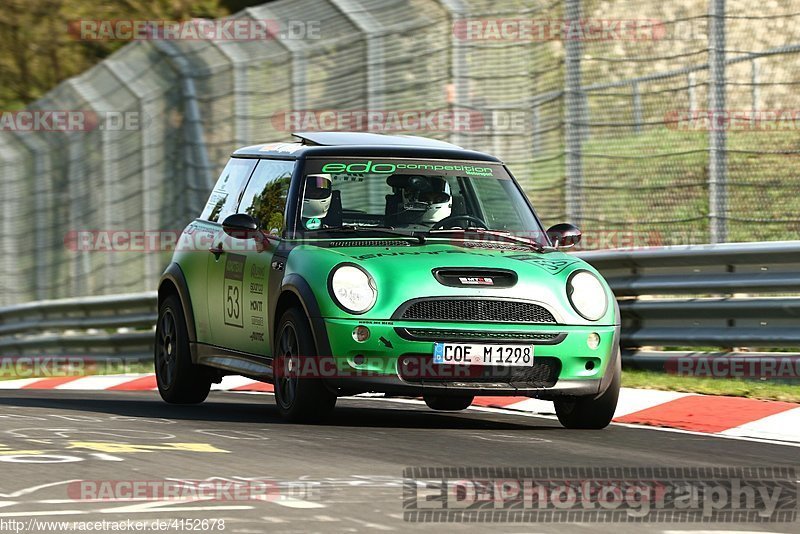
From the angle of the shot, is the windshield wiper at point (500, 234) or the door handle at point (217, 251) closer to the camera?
the windshield wiper at point (500, 234)

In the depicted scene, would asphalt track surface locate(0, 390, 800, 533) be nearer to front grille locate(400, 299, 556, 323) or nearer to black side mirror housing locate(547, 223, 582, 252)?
front grille locate(400, 299, 556, 323)

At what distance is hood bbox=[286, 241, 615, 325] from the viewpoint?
28.9 feet

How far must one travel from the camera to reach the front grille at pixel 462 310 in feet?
28.9

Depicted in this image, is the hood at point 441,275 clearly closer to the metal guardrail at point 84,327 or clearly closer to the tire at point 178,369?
the tire at point 178,369

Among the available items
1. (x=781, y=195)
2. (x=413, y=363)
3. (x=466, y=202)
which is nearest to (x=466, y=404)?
(x=466, y=202)

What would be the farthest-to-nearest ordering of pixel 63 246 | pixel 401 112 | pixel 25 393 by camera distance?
pixel 63 246
pixel 401 112
pixel 25 393

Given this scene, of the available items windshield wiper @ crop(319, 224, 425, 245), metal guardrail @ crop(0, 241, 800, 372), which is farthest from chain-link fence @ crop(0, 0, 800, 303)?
windshield wiper @ crop(319, 224, 425, 245)

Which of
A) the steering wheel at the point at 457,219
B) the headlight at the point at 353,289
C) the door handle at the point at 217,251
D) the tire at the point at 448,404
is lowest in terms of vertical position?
the tire at the point at 448,404

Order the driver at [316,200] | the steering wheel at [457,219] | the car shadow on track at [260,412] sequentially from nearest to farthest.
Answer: the car shadow on track at [260,412], the driver at [316,200], the steering wheel at [457,219]

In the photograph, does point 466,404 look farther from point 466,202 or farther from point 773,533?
point 773,533

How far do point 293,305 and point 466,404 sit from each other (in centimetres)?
202

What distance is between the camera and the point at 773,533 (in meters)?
5.88

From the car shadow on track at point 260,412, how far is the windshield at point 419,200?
110cm

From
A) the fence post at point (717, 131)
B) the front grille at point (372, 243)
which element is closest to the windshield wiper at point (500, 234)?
the front grille at point (372, 243)
